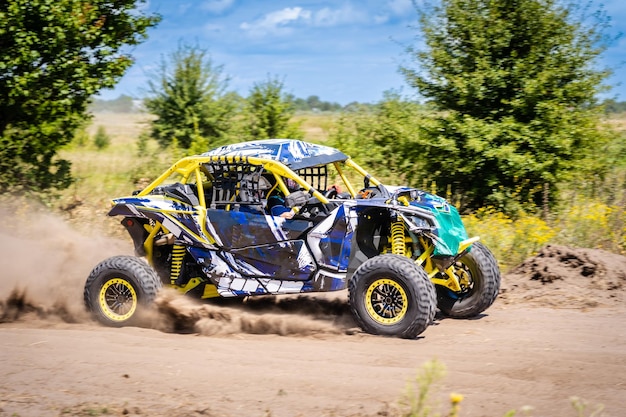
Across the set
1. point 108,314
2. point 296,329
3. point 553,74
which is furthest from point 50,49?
point 553,74

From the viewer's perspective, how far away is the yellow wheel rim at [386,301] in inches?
302

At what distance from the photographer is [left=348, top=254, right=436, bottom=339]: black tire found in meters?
7.50

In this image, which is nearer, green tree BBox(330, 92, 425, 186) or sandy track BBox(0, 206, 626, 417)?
sandy track BBox(0, 206, 626, 417)

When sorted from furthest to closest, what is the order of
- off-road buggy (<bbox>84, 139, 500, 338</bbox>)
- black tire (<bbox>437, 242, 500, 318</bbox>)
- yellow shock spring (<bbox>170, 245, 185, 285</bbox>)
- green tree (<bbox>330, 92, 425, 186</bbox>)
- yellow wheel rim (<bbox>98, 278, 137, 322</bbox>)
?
green tree (<bbox>330, 92, 425, 186</bbox>) < yellow shock spring (<bbox>170, 245, 185, 285</bbox>) < yellow wheel rim (<bbox>98, 278, 137, 322</bbox>) < black tire (<bbox>437, 242, 500, 318</bbox>) < off-road buggy (<bbox>84, 139, 500, 338</bbox>)

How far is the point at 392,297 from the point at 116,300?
3.33m

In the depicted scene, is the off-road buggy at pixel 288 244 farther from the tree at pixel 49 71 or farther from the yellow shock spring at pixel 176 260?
the tree at pixel 49 71

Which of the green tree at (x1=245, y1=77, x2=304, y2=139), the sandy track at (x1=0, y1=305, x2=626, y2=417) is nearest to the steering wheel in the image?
the sandy track at (x1=0, y1=305, x2=626, y2=417)

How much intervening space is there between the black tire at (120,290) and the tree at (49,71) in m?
6.66

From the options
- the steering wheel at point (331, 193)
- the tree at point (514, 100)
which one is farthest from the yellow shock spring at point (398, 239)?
the tree at point (514, 100)

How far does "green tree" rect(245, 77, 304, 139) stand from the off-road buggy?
12.2m

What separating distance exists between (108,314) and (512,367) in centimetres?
468

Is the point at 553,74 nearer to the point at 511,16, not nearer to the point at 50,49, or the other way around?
the point at 511,16

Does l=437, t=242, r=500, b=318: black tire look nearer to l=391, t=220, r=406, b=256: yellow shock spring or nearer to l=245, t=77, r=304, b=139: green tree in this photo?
l=391, t=220, r=406, b=256: yellow shock spring

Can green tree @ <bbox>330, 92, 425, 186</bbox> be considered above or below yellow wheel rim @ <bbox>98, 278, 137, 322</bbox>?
above
